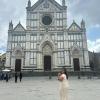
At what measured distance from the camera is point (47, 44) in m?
42.0

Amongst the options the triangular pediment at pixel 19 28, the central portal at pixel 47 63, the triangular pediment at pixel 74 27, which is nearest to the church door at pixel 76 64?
the central portal at pixel 47 63

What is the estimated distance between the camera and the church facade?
4053 centimetres

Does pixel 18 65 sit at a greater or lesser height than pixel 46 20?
lesser

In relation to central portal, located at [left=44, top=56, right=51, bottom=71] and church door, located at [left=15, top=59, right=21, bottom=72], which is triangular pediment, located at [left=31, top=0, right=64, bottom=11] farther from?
church door, located at [left=15, top=59, right=21, bottom=72]

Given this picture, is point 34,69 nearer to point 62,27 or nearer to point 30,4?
point 62,27

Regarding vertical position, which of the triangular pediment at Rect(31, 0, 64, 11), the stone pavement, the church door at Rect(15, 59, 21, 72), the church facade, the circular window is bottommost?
the stone pavement

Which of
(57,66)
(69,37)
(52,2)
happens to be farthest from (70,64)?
(52,2)

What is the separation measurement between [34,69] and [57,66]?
4.78 meters

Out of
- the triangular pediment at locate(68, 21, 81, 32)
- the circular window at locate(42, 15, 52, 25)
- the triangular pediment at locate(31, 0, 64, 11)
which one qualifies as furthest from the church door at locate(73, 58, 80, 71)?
the triangular pediment at locate(31, 0, 64, 11)

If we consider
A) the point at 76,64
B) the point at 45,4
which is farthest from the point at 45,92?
the point at 45,4

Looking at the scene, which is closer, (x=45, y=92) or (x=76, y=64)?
(x=45, y=92)

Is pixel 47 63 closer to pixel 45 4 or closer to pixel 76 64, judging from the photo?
pixel 76 64

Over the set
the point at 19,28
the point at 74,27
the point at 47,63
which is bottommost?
the point at 47,63

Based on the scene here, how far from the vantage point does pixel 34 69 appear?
3969 cm
